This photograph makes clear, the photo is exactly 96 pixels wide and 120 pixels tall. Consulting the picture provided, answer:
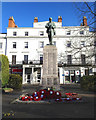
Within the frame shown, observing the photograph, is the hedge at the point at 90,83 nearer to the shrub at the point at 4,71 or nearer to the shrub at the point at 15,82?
the shrub at the point at 15,82

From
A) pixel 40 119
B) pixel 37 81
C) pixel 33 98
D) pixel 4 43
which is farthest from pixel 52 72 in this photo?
pixel 4 43

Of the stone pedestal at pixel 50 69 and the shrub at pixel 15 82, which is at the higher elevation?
the stone pedestal at pixel 50 69

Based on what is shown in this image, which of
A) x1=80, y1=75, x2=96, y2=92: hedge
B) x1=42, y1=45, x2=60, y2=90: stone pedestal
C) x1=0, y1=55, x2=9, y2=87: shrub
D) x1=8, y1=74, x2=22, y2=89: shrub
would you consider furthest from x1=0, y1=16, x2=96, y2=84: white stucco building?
x1=42, y1=45, x2=60, y2=90: stone pedestal

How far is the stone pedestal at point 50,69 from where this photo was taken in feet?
38.5

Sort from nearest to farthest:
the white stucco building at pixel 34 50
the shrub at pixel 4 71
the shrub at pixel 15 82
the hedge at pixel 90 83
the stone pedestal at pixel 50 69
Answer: the stone pedestal at pixel 50 69 → the hedge at pixel 90 83 → the shrub at pixel 15 82 → the shrub at pixel 4 71 → the white stucco building at pixel 34 50

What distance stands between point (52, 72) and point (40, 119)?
7.29m

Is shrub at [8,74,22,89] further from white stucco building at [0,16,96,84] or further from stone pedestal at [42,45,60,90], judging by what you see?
white stucco building at [0,16,96,84]

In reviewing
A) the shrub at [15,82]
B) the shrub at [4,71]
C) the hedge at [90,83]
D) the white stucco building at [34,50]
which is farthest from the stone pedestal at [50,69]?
the white stucco building at [34,50]

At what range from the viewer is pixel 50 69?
12328 mm

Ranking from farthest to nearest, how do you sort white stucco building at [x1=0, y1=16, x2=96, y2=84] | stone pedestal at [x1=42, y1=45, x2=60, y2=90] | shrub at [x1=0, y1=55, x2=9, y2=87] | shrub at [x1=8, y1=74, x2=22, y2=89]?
white stucco building at [x1=0, y1=16, x2=96, y2=84] → shrub at [x1=0, y1=55, x2=9, y2=87] → shrub at [x1=8, y1=74, x2=22, y2=89] → stone pedestal at [x1=42, y1=45, x2=60, y2=90]

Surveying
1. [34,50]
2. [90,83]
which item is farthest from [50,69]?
A: [34,50]

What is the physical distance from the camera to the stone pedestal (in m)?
11.7

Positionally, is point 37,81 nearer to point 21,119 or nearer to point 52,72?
point 52,72

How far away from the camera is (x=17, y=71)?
3038 centimetres
